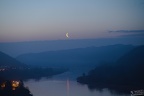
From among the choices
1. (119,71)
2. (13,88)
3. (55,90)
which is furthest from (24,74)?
(119,71)

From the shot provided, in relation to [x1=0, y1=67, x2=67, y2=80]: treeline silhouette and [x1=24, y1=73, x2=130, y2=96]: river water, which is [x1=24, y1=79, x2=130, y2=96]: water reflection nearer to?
[x1=24, y1=73, x2=130, y2=96]: river water

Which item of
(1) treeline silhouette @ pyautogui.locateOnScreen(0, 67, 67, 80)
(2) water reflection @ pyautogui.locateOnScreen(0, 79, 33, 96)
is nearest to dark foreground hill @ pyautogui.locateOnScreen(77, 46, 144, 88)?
(1) treeline silhouette @ pyautogui.locateOnScreen(0, 67, 67, 80)

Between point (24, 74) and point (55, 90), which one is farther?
point (55, 90)

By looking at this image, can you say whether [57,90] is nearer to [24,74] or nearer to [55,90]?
[55,90]

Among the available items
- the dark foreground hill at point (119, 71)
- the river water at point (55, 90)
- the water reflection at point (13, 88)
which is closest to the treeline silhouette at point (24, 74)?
the water reflection at point (13, 88)

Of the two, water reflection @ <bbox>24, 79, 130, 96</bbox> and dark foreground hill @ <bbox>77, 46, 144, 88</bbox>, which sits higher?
dark foreground hill @ <bbox>77, 46, 144, 88</bbox>

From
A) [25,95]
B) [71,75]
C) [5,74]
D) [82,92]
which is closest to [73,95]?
[82,92]

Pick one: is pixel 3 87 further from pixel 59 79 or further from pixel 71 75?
pixel 71 75
